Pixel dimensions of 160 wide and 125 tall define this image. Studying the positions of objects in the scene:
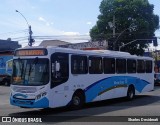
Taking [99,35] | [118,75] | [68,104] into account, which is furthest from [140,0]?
[68,104]

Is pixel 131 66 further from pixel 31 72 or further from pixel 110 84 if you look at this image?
pixel 31 72

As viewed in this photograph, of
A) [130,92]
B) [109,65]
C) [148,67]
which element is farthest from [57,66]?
[148,67]

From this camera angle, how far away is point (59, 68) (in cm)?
1588

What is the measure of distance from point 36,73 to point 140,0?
5119cm

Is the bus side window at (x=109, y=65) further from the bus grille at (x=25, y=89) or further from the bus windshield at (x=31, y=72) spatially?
the bus grille at (x=25, y=89)

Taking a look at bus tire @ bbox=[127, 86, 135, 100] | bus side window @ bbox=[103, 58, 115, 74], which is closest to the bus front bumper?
bus side window @ bbox=[103, 58, 115, 74]

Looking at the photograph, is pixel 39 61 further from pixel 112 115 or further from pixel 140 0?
pixel 140 0

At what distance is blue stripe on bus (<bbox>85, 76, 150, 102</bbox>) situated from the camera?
18.4m

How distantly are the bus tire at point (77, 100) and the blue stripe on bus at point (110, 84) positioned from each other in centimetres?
40

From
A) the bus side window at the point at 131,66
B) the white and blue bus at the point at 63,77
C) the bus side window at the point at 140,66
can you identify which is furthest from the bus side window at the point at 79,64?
the bus side window at the point at 140,66

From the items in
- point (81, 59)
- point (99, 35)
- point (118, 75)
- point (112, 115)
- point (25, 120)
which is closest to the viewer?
point (25, 120)

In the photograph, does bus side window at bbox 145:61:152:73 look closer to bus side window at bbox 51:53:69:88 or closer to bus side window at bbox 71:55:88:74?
bus side window at bbox 71:55:88:74

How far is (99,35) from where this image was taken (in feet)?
202

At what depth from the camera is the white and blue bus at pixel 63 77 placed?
596 inches
